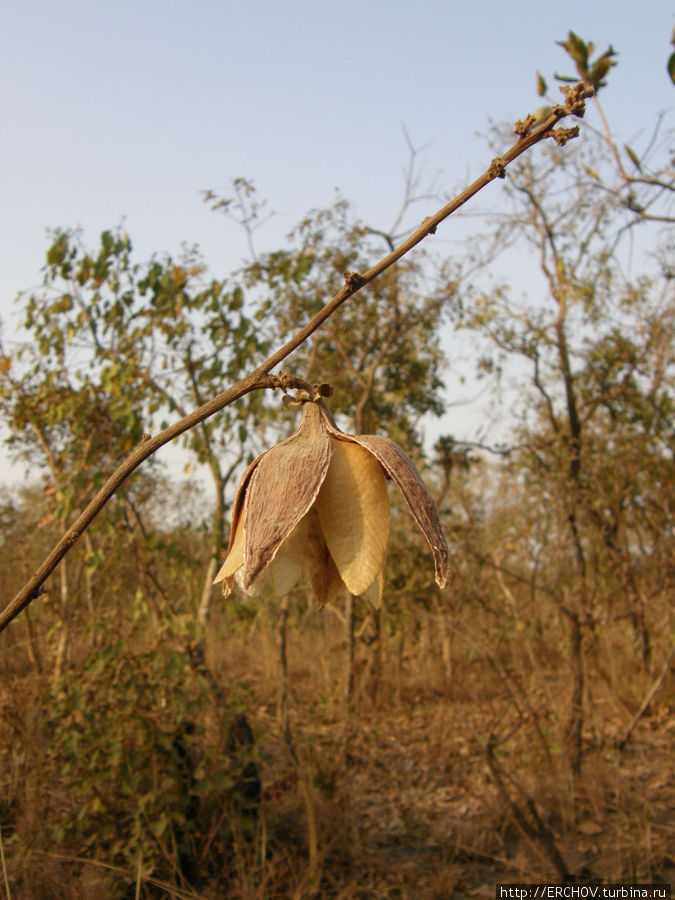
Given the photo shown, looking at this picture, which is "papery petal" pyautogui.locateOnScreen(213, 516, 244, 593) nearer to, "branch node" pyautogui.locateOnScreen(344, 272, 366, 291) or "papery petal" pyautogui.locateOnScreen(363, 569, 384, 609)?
"papery petal" pyautogui.locateOnScreen(363, 569, 384, 609)

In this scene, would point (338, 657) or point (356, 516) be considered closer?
point (356, 516)

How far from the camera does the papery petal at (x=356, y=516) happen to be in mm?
609

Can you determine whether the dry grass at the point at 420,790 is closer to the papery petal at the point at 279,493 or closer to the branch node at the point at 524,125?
the papery petal at the point at 279,493

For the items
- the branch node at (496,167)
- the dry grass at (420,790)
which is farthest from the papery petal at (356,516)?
the dry grass at (420,790)

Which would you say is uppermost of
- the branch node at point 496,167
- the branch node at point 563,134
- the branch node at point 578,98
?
the branch node at point 578,98

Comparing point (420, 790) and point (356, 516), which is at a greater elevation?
point (356, 516)

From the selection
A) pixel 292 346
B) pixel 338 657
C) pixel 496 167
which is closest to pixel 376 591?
pixel 292 346

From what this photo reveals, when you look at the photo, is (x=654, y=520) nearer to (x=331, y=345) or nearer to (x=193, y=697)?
(x=331, y=345)

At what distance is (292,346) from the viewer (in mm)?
625

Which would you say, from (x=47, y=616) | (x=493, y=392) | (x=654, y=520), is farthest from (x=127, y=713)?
(x=493, y=392)

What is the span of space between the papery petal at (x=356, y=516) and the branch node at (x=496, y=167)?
0.26m

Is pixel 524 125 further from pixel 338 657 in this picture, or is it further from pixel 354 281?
pixel 338 657

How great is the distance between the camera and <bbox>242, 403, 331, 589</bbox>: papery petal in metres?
0.60

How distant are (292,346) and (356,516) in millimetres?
153
